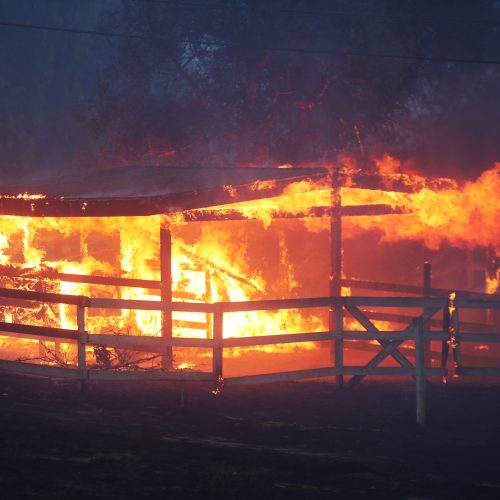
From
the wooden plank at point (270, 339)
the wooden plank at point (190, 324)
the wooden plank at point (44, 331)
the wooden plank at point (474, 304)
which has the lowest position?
the wooden plank at point (190, 324)

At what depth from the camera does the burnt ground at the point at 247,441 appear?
6.12 m

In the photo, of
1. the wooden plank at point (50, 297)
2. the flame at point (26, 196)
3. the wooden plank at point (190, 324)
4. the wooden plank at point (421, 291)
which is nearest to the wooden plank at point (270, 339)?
the wooden plank at point (50, 297)

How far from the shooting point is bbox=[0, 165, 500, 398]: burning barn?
35.0 feet

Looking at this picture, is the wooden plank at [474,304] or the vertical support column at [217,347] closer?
the vertical support column at [217,347]

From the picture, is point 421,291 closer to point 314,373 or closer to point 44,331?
point 314,373

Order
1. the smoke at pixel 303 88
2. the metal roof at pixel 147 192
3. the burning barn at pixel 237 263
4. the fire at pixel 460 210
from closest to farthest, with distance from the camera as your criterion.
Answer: the burning barn at pixel 237 263
the metal roof at pixel 147 192
the fire at pixel 460 210
the smoke at pixel 303 88

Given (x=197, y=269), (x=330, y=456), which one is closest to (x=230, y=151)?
(x=197, y=269)

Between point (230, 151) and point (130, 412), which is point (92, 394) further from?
point (230, 151)

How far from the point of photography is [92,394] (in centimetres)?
893

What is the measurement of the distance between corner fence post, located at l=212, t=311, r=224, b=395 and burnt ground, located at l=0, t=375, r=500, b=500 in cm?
20

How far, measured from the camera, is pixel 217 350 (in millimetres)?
8750

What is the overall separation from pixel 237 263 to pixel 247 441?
26.8 ft

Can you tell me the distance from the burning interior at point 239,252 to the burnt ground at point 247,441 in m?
2.10

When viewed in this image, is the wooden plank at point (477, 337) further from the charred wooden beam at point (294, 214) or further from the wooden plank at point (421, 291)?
the charred wooden beam at point (294, 214)
